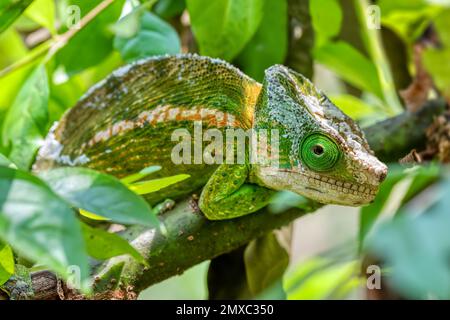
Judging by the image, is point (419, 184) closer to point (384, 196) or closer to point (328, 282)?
point (384, 196)

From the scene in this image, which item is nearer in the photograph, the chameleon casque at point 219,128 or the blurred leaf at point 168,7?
the chameleon casque at point 219,128

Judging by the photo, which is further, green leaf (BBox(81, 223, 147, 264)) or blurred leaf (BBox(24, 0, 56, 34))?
blurred leaf (BBox(24, 0, 56, 34))

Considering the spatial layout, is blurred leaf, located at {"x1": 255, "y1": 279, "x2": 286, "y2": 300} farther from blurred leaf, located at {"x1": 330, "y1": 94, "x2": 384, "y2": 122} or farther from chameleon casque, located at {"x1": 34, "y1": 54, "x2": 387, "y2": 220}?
blurred leaf, located at {"x1": 330, "y1": 94, "x2": 384, "y2": 122}

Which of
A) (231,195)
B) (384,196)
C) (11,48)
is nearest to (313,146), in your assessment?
(231,195)

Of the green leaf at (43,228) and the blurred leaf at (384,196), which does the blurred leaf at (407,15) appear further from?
the green leaf at (43,228)

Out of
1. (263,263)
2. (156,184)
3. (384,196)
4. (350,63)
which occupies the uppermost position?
→ (350,63)

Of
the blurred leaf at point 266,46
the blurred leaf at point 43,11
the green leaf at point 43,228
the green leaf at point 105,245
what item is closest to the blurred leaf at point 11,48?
the blurred leaf at point 43,11

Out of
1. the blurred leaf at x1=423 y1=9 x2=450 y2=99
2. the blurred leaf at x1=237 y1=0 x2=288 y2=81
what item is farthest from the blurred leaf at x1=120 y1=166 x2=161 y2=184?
the blurred leaf at x1=423 y1=9 x2=450 y2=99
